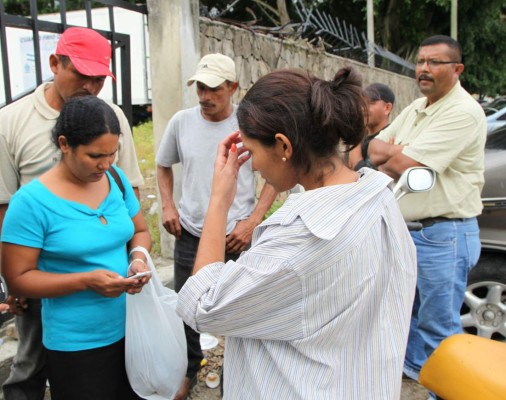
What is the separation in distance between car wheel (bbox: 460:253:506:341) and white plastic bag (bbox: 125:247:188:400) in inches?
88.6

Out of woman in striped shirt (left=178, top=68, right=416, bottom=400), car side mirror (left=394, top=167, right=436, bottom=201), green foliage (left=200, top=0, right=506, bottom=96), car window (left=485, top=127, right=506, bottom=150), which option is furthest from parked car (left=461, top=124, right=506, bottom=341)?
green foliage (left=200, top=0, right=506, bottom=96)

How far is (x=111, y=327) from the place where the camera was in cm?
203

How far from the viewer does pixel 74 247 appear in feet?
6.12

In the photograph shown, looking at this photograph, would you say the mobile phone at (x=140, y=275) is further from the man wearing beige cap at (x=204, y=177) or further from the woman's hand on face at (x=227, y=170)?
the man wearing beige cap at (x=204, y=177)

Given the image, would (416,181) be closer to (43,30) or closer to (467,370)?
(467,370)

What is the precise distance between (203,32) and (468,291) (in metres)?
3.17

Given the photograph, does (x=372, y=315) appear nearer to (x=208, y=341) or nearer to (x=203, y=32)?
(x=208, y=341)

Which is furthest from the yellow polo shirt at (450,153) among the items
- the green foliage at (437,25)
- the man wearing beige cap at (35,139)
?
the green foliage at (437,25)

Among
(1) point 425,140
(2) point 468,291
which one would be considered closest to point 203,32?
(1) point 425,140

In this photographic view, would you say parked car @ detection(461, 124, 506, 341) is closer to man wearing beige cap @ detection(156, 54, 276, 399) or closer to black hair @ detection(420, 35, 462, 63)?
black hair @ detection(420, 35, 462, 63)

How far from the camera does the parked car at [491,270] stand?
344cm

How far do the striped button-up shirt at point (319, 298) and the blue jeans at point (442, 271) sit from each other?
1.63 metres

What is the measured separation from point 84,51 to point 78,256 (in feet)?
3.44

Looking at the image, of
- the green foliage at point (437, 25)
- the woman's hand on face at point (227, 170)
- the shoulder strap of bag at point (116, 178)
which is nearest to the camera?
the woman's hand on face at point (227, 170)
